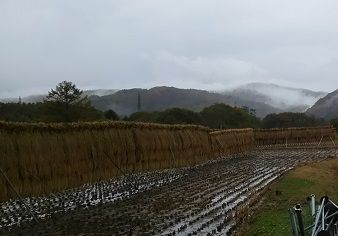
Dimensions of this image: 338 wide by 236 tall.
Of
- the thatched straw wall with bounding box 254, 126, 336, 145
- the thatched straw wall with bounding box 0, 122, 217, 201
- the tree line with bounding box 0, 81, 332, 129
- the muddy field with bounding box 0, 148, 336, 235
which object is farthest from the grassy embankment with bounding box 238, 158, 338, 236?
the thatched straw wall with bounding box 254, 126, 336, 145

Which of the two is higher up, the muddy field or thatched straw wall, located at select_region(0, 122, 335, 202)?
thatched straw wall, located at select_region(0, 122, 335, 202)

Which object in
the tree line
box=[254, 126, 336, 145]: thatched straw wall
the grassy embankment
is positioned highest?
the tree line

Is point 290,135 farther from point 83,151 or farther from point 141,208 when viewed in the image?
point 141,208

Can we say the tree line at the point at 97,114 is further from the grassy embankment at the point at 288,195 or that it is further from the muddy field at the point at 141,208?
the grassy embankment at the point at 288,195

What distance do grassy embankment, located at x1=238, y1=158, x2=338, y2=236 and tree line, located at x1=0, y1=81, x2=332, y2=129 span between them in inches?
747

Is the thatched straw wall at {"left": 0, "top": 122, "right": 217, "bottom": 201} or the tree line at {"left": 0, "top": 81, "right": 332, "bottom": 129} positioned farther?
the tree line at {"left": 0, "top": 81, "right": 332, "bottom": 129}

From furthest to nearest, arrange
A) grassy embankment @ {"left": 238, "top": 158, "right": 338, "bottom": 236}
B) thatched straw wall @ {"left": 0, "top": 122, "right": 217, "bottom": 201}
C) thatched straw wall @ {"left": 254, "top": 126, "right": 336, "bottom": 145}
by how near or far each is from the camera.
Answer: thatched straw wall @ {"left": 254, "top": 126, "right": 336, "bottom": 145}
thatched straw wall @ {"left": 0, "top": 122, "right": 217, "bottom": 201}
grassy embankment @ {"left": 238, "top": 158, "right": 338, "bottom": 236}

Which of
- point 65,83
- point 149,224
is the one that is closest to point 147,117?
point 65,83

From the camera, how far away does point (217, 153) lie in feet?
128

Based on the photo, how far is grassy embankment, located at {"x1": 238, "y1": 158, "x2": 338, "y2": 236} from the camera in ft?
38.6

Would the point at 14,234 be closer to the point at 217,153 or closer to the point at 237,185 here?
the point at 237,185

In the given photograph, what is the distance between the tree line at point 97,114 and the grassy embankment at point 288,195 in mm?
18967

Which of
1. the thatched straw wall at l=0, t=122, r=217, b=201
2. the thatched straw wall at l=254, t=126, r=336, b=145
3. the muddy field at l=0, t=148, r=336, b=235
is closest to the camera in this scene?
the muddy field at l=0, t=148, r=336, b=235

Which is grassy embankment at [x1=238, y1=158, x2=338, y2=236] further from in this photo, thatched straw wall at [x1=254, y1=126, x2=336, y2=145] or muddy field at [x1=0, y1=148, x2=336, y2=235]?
thatched straw wall at [x1=254, y1=126, x2=336, y2=145]
